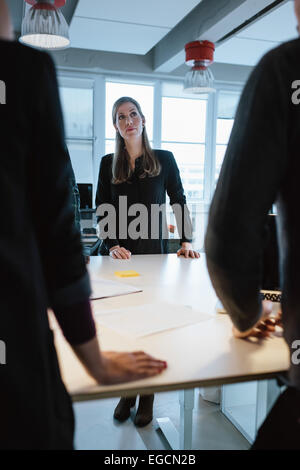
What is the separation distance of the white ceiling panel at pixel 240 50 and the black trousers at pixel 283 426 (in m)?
4.06

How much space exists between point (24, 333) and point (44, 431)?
0.49 ft

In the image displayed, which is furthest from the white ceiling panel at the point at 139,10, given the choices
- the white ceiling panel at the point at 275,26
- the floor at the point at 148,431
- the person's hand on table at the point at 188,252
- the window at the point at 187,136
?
the floor at the point at 148,431

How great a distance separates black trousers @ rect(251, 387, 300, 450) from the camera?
0.77 m

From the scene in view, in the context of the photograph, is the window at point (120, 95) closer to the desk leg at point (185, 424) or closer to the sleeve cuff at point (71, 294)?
the desk leg at point (185, 424)

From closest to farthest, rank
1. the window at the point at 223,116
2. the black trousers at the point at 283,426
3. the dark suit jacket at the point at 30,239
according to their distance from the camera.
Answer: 1. the dark suit jacket at the point at 30,239
2. the black trousers at the point at 283,426
3. the window at the point at 223,116

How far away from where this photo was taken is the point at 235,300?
771 millimetres

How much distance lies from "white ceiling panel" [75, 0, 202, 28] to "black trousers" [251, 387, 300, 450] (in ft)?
11.3

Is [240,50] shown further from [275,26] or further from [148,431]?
[148,431]

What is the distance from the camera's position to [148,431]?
2.15 meters

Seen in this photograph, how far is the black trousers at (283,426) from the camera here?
2.53 feet

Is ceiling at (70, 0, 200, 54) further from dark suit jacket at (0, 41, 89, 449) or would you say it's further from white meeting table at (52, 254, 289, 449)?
dark suit jacket at (0, 41, 89, 449)

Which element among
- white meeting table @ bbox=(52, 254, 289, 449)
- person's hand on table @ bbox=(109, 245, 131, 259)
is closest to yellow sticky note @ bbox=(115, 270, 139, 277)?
white meeting table @ bbox=(52, 254, 289, 449)

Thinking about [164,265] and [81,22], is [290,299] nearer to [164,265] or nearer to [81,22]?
[164,265]

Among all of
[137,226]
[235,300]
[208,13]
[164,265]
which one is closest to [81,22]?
[208,13]
